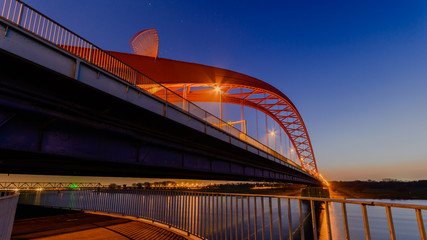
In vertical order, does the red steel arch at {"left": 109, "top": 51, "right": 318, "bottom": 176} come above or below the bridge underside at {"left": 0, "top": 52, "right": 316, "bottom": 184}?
above

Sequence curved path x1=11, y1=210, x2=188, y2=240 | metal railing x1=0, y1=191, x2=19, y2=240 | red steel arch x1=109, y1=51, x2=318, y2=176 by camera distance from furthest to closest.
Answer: red steel arch x1=109, y1=51, x2=318, y2=176 < curved path x1=11, y1=210, x2=188, y2=240 < metal railing x1=0, y1=191, x2=19, y2=240

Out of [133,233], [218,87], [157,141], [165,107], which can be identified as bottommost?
[133,233]

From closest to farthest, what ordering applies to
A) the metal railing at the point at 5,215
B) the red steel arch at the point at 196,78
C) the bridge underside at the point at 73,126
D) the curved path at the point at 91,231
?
1. the metal railing at the point at 5,215
2. the bridge underside at the point at 73,126
3. the curved path at the point at 91,231
4. the red steel arch at the point at 196,78

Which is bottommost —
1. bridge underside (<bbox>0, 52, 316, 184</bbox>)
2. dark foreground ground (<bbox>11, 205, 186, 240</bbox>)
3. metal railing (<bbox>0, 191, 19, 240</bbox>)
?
dark foreground ground (<bbox>11, 205, 186, 240</bbox>)

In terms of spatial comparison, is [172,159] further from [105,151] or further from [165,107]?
[105,151]

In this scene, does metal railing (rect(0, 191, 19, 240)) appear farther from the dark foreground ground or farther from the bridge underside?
the dark foreground ground

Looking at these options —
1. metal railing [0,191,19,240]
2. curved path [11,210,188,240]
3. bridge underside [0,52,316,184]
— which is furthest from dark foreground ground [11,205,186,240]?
metal railing [0,191,19,240]

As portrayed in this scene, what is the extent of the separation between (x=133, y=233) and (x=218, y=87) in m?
21.3

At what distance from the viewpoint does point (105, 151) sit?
7.62 meters

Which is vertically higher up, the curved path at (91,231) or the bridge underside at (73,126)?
the bridge underside at (73,126)

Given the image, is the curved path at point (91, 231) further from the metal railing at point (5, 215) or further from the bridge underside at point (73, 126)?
the metal railing at point (5, 215)

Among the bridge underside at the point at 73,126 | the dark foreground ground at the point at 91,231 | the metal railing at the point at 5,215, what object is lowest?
the dark foreground ground at the point at 91,231

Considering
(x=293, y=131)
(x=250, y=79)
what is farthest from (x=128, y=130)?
(x=293, y=131)

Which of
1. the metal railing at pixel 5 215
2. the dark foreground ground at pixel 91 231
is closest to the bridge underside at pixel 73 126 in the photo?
the metal railing at pixel 5 215
